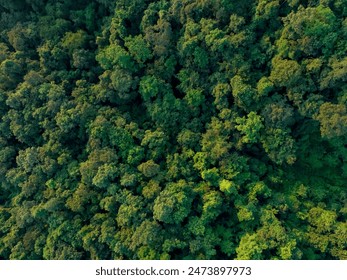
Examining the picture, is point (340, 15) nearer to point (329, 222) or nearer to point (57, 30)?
point (329, 222)

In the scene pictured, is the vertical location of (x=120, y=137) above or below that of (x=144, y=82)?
below

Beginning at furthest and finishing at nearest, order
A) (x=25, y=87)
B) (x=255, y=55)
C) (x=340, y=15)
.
Answer: (x=25, y=87) < (x=255, y=55) < (x=340, y=15)

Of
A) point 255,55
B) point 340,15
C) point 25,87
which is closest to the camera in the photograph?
point 340,15
